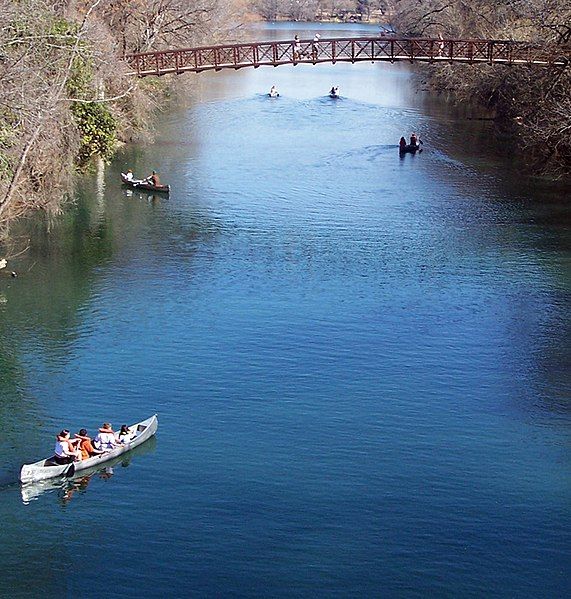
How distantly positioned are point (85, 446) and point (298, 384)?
273 inches

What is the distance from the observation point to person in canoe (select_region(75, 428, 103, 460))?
24173 millimetres

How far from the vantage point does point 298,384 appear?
28812 mm

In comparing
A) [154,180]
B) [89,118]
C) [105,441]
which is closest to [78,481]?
[105,441]

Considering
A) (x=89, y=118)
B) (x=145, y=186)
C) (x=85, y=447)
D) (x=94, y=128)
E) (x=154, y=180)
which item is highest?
(x=89, y=118)

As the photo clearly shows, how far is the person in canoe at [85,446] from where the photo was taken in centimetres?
2417

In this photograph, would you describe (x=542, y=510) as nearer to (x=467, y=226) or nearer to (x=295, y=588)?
(x=295, y=588)

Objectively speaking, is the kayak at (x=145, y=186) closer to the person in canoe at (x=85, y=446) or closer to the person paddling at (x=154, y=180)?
the person paddling at (x=154, y=180)

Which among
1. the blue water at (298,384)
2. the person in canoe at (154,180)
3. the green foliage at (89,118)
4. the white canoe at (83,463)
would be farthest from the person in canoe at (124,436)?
the person in canoe at (154,180)

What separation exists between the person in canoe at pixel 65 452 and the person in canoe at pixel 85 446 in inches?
11.3

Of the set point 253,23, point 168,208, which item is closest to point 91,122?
point 168,208

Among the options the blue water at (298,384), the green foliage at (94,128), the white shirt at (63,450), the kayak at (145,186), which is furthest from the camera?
the kayak at (145,186)

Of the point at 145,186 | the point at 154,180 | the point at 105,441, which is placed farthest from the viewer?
the point at 145,186

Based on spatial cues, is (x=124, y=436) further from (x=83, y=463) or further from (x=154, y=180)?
(x=154, y=180)

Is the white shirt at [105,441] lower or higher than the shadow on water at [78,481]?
higher
